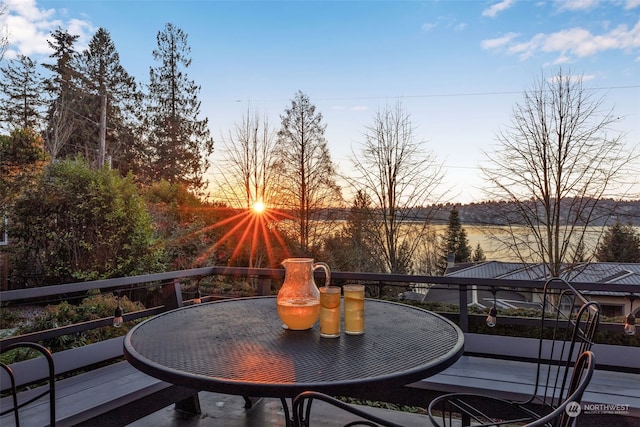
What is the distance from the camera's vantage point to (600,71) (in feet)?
18.7

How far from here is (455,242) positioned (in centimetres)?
864

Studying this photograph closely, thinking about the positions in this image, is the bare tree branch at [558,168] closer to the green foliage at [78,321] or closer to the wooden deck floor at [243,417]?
the wooden deck floor at [243,417]

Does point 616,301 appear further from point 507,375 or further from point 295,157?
point 295,157

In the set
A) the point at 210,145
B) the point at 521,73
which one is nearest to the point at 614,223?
the point at 521,73

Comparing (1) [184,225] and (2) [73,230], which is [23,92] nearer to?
(1) [184,225]

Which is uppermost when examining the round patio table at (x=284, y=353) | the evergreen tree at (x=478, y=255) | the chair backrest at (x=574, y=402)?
the chair backrest at (x=574, y=402)

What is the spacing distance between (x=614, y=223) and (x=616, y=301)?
152cm

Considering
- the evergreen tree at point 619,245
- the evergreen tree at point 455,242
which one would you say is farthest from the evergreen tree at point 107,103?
the evergreen tree at point 619,245

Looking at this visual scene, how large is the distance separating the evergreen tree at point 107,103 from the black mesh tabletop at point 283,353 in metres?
12.9

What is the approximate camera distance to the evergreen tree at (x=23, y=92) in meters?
11.1

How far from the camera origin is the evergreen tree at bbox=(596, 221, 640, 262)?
661 cm

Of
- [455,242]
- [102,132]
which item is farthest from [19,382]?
[102,132]

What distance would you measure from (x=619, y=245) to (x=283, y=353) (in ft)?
25.6

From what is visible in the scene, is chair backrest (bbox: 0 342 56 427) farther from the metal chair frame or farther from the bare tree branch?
the bare tree branch
